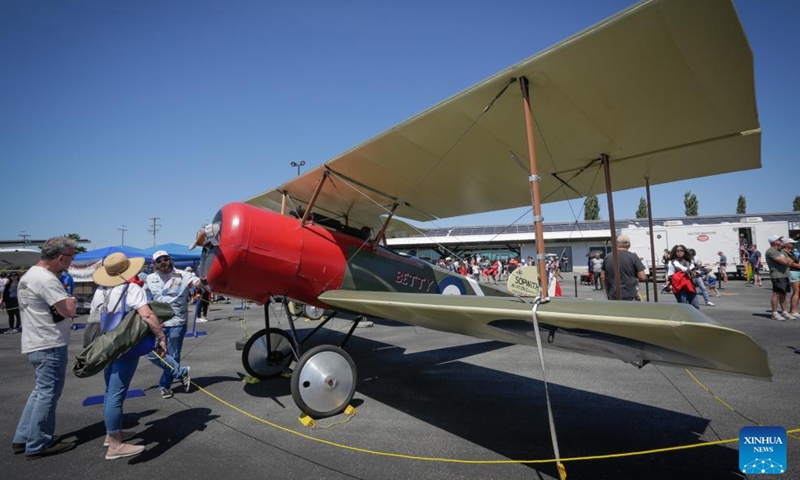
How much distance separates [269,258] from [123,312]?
1.35 metres

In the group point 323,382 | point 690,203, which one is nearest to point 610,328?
point 323,382

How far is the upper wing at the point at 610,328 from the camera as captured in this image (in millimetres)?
1730

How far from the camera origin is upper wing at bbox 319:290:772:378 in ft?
5.68

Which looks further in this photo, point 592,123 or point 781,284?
point 781,284

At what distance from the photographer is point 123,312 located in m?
3.05

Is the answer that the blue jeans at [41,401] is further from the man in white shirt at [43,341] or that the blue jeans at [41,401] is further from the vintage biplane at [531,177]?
the vintage biplane at [531,177]

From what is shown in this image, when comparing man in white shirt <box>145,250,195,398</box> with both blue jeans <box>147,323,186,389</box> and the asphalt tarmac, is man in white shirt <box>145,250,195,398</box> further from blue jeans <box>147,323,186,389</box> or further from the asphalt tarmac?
the asphalt tarmac

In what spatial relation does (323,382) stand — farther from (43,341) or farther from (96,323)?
(43,341)

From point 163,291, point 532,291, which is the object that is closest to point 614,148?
point 532,291

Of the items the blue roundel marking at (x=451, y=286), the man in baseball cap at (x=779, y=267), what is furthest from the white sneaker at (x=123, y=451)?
the man in baseball cap at (x=779, y=267)

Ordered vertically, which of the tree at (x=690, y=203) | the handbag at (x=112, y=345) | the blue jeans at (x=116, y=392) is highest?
the tree at (x=690, y=203)

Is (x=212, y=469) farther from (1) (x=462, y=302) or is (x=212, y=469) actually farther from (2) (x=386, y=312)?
(1) (x=462, y=302)

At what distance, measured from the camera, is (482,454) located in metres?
2.90

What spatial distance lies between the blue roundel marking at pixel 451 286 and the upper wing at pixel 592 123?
1167 mm
